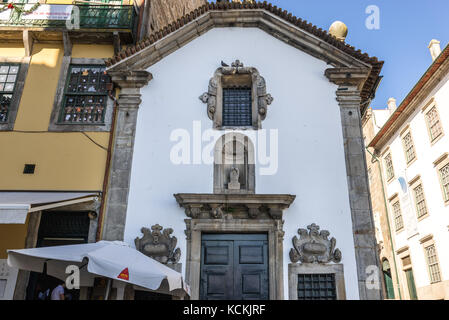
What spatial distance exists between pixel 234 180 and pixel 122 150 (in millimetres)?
2560

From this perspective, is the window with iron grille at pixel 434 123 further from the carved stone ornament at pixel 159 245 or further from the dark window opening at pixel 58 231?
the dark window opening at pixel 58 231

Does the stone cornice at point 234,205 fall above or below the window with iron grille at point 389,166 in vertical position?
below

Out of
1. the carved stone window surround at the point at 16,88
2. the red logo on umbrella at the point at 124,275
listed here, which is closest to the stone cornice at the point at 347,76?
the red logo on umbrella at the point at 124,275

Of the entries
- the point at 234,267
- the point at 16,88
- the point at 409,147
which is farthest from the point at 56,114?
the point at 409,147

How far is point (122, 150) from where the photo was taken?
26.7ft

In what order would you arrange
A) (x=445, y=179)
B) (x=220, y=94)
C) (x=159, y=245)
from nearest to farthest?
(x=159, y=245), (x=220, y=94), (x=445, y=179)

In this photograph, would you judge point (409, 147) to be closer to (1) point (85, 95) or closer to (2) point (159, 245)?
(2) point (159, 245)

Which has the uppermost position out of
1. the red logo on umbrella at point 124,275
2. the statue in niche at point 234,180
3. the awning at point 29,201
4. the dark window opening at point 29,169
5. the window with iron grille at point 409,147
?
the window with iron grille at point 409,147

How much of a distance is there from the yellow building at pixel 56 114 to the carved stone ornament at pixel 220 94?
2.32 m

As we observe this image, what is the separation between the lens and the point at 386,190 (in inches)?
834

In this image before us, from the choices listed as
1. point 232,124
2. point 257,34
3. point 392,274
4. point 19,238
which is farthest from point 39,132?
point 392,274

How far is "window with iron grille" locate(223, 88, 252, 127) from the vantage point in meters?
8.72

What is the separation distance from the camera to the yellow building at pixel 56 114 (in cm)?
764

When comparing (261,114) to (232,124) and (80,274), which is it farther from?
(80,274)
